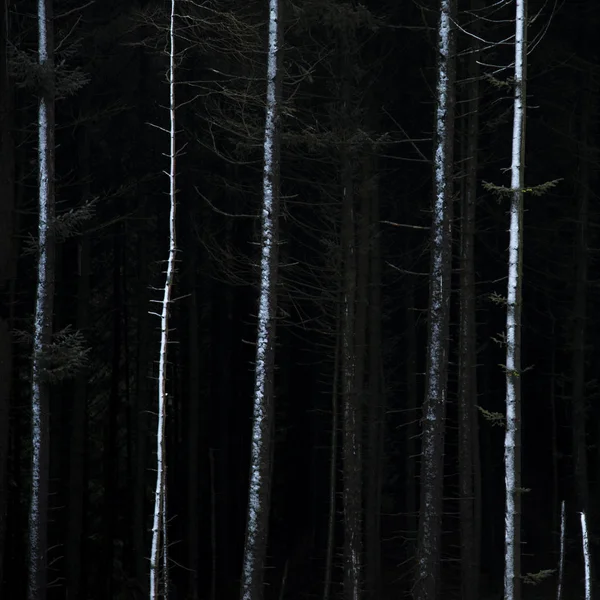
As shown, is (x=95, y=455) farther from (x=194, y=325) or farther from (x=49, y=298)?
(x=49, y=298)

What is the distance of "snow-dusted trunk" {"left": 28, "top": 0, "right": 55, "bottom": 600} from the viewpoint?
1612cm

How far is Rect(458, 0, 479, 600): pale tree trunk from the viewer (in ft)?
59.4

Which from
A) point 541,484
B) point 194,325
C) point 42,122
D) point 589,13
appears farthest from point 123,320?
point 541,484

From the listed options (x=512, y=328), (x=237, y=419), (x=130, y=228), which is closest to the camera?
(x=512, y=328)

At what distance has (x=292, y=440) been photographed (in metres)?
32.1

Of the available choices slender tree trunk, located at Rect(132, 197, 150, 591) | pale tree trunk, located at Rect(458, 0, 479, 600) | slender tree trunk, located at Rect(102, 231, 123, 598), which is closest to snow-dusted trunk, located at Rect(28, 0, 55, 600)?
pale tree trunk, located at Rect(458, 0, 479, 600)

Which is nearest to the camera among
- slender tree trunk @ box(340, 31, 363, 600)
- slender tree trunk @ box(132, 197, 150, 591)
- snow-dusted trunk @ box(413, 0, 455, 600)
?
snow-dusted trunk @ box(413, 0, 455, 600)

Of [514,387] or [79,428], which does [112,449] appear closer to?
[79,428]

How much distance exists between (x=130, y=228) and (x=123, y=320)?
2.77m

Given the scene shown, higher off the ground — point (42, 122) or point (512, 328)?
point (42, 122)

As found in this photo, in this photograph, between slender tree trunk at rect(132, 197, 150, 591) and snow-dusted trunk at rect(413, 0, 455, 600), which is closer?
snow-dusted trunk at rect(413, 0, 455, 600)

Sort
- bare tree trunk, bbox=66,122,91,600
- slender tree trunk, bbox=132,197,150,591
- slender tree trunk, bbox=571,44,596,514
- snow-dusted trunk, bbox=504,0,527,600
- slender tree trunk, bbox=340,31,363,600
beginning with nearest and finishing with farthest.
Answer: snow-dusted trunk, bbox=504,0,527,600, slender tree trunk, bbox=340,31,363,600, slender tree trunk, bbox=571,44,596,514, bare tree trunk, bbox=66,122,91,600, slender tree trunk, bbox=132,197,150,591

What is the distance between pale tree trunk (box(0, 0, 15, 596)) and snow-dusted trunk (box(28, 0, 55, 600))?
1.55 ft

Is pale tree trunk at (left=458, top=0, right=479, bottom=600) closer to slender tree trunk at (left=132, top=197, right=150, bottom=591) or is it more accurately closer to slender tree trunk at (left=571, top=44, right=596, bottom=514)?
slender tree trunk at (left=571, top=44, right=596, bottom=514)
